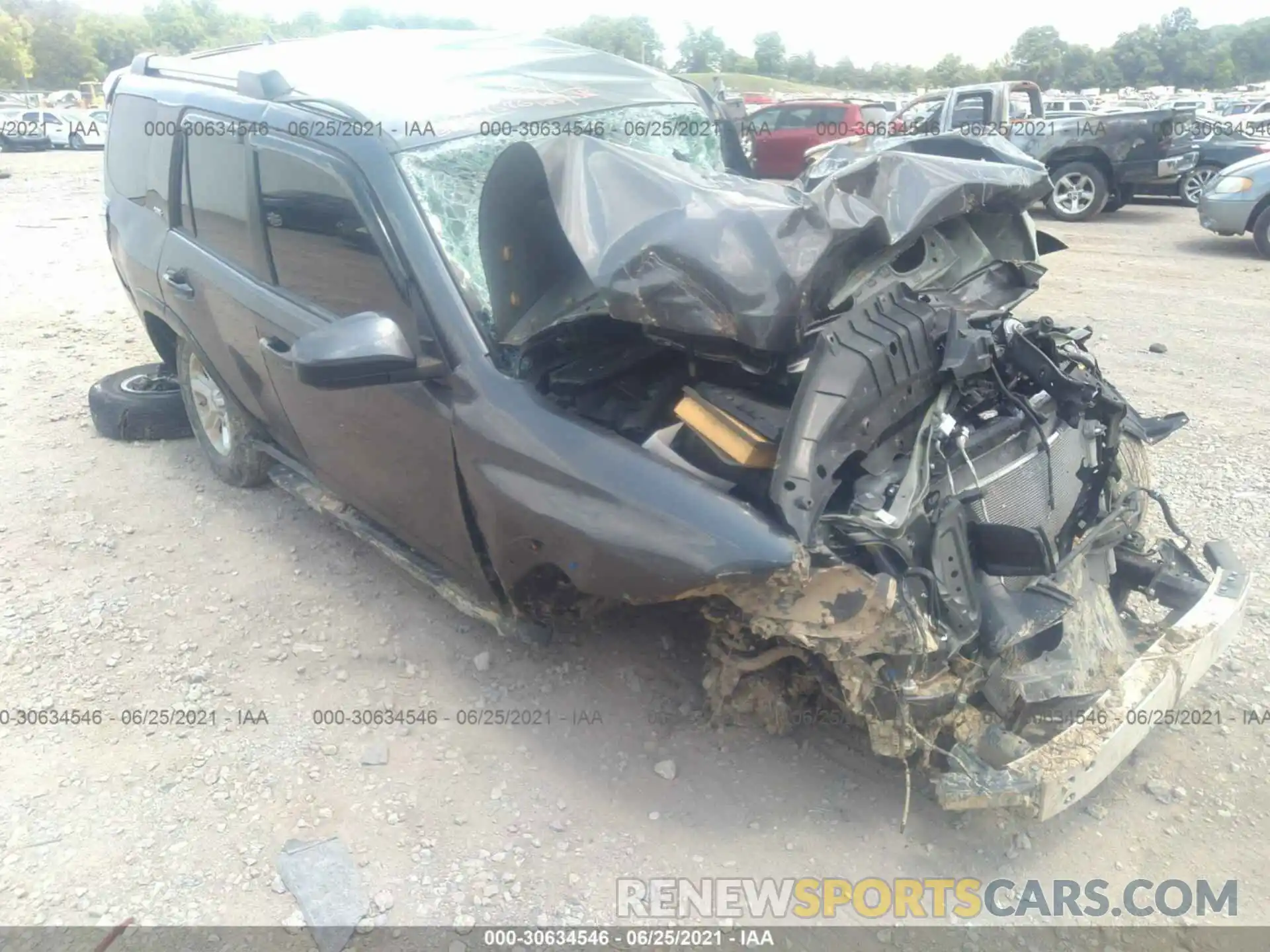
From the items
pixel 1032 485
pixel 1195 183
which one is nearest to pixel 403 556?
pixel 1032 485

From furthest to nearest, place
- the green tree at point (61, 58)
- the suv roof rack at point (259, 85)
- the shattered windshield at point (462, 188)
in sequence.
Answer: the green tree at point (61, 58)
the suv roof rack at point (259, 85)
the shattered windshield at point (462, 188)

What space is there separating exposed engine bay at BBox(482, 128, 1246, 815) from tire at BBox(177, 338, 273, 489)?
2.15m

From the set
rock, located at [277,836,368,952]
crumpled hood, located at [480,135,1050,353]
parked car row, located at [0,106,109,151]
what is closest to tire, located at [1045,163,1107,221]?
crumpled hood, located at [480,135,1050,353]

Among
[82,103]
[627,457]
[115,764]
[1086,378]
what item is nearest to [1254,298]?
[1086,378]

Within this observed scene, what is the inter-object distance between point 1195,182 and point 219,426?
42.6 feet

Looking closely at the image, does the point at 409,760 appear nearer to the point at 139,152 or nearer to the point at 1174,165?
the point at 139,152

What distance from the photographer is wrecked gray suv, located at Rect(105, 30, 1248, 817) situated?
233 centimetres

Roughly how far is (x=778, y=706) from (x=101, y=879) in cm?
194

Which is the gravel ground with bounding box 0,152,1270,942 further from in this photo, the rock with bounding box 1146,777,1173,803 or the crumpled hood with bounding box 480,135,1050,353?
the crumpled hood with bounding box 480,135,1050,353

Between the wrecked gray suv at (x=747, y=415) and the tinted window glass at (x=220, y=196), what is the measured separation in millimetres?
55

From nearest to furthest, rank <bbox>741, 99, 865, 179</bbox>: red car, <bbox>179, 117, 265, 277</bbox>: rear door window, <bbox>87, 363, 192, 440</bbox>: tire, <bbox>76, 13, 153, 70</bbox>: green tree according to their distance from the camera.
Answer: <bbox>179, 117, 265, 277</bbox>: rear door window, <bbox>87, 363, 192, 440</bbox>: tire, <bbox>741, 99, 865, 179</bbox>: red car, <bbox>76, 13, 153, 70</bbox>: green tree

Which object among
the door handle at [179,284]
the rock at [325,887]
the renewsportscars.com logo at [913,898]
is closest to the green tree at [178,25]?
the door handle at [179,284]

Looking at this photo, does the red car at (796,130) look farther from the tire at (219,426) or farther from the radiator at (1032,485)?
the radiator at (1032,485)

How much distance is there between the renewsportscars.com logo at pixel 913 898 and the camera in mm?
2420
